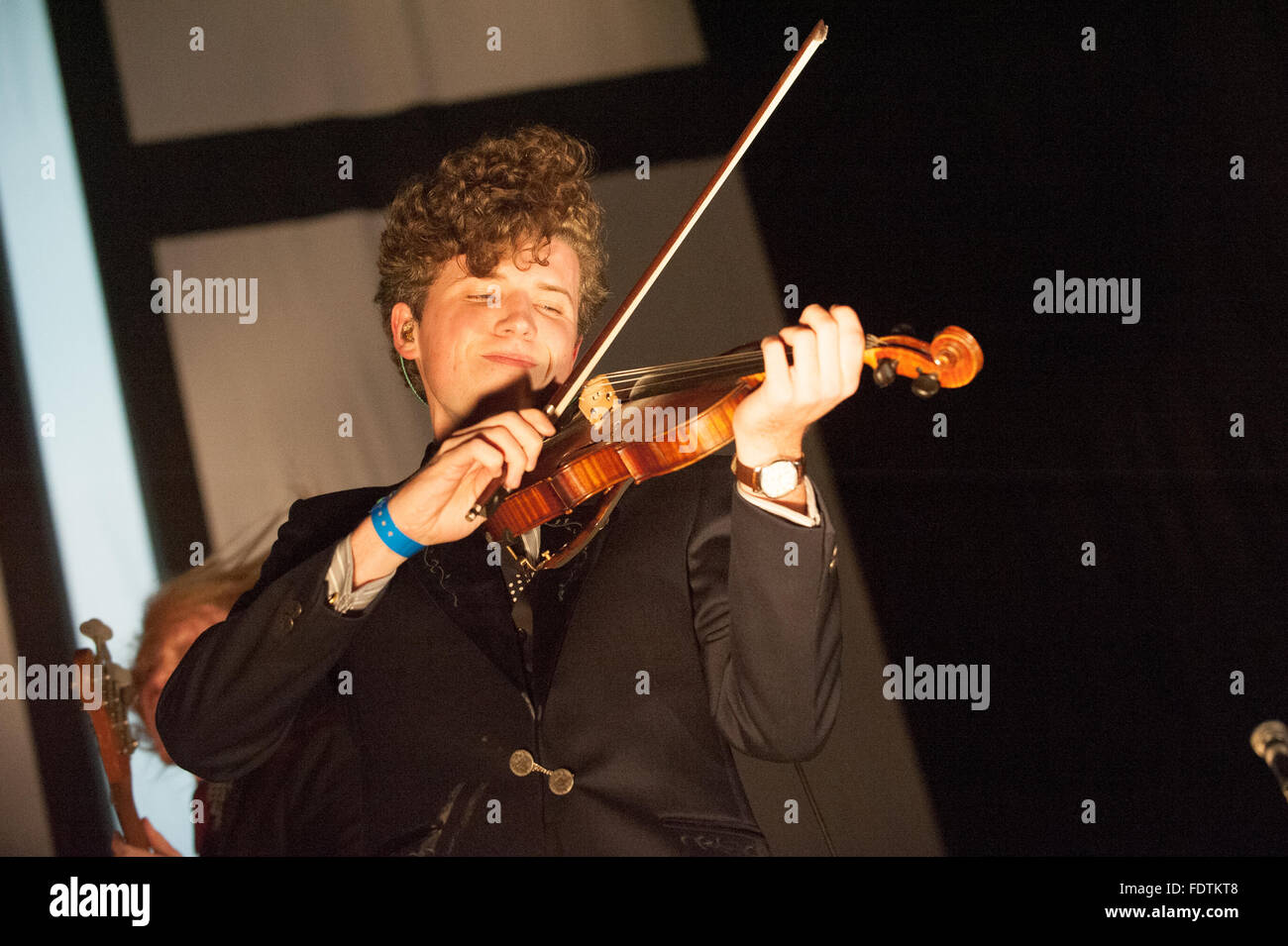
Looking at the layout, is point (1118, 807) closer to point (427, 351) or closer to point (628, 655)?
point (628, 655)

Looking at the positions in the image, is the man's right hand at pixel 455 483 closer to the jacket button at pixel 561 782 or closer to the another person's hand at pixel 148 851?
the jacket button at pixel 561 782

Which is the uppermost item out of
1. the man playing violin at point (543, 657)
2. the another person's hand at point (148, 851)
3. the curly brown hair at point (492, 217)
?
the curly brown hair at point (492, 217)

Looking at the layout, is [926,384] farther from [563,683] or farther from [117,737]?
[117,737]

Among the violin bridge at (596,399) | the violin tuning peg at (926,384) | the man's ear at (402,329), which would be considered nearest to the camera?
the violin tuning peg at (926,384)

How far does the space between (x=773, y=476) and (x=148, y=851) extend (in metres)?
1.47

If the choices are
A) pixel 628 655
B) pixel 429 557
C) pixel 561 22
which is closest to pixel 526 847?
pixel 628 655

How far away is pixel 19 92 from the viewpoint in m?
2.49

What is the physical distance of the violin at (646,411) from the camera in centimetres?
162

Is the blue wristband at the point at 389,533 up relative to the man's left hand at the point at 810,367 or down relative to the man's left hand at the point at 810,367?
down

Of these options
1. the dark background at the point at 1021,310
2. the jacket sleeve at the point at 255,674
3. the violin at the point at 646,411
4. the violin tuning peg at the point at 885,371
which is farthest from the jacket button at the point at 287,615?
the violin tuning peg at the point at 885,371

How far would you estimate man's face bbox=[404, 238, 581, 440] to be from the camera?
2.12m

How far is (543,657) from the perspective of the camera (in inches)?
75.2
